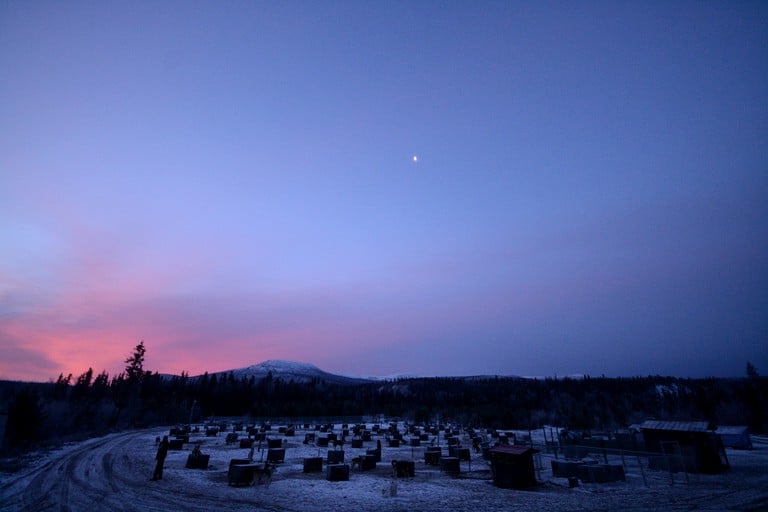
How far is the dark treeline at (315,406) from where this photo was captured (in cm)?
5897

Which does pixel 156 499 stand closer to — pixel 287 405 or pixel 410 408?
pixel 287 405

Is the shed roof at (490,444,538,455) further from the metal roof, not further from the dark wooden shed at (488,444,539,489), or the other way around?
the metal roof

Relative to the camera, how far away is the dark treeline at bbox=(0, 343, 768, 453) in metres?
59.0

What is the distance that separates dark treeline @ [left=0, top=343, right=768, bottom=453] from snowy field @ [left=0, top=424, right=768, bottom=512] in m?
17.7

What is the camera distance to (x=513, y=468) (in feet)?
74.9

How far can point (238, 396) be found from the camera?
12706cm

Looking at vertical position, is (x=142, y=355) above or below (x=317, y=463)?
above

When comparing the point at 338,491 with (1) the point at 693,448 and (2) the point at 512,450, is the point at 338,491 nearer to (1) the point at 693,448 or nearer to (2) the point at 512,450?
(2) the point at 512,450

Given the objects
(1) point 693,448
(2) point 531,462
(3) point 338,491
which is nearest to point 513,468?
(2) point 531,462

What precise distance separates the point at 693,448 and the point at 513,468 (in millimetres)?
18443

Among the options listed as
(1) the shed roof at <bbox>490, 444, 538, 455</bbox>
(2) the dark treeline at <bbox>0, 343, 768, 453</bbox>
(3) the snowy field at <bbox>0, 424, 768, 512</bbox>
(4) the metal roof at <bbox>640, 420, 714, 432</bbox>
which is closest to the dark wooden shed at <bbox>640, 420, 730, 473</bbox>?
(4) the metal roof at <bbox>640, 420, 714, 432</bbox>

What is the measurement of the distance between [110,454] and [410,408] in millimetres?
114620

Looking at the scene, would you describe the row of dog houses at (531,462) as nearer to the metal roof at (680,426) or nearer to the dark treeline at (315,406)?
the metal roof at (680,426)

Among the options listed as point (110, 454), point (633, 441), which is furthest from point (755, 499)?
point (110, 454)
